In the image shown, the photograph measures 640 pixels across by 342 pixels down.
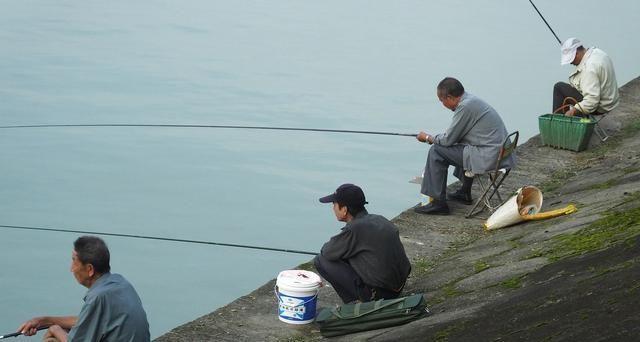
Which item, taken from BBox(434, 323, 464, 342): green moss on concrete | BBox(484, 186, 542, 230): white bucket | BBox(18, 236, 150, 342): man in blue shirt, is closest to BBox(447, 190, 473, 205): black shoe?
BBox(484, 186, 542, 230): white bucket

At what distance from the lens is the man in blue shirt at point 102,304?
518 centimetres

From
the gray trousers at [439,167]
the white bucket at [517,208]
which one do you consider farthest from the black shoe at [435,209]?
the white bucket at [517,208]

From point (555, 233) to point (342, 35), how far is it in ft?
56.2

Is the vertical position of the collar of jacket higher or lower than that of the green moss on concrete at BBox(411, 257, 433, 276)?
higher

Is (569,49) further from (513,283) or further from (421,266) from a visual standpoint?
(513,283)

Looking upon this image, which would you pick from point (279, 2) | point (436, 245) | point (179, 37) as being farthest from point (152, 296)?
point (279, 2)

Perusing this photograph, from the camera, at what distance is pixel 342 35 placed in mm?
24656

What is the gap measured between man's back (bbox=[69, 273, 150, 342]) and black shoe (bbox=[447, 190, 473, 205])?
4.43 metres

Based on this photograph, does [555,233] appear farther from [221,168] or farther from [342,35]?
[342,35]

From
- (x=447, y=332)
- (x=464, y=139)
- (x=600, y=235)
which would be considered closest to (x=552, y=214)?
(x=464, y=139)

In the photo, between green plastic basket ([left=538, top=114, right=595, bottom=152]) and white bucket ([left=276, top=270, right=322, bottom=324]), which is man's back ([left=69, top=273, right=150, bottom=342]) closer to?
white bucket ([left=276, top=270, right=322, bottom=324])

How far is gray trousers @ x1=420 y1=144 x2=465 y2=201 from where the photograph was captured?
8750 mm

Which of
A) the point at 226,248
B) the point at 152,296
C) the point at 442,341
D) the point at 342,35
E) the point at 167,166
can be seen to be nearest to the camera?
the point at 442,341

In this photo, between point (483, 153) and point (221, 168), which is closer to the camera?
point (483, 153)
